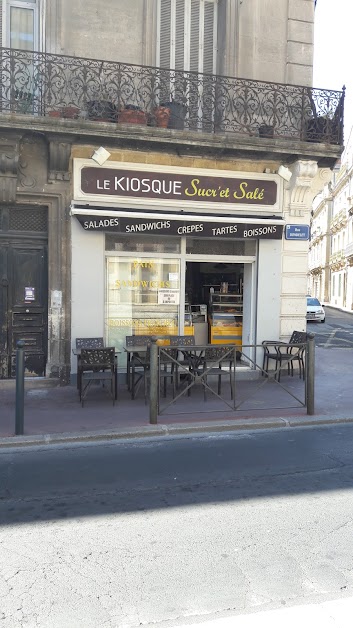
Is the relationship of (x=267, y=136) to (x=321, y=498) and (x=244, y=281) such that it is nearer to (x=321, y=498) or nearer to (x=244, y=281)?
(x=244, y=281)

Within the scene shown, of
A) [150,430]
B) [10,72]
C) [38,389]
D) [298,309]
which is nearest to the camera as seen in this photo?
[150,430]

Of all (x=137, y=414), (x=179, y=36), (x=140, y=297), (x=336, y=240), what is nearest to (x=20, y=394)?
(x=137, y=414)

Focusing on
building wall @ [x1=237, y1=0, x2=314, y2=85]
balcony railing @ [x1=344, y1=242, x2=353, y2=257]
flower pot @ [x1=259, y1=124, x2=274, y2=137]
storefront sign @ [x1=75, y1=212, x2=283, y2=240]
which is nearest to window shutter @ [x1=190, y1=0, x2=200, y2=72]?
building wall @ [x1=237, y1=0, x2=314, y2=85]

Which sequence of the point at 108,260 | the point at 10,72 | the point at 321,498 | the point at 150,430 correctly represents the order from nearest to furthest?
the point at 321,498 → the point at 150,430 → the point at 10,72 → the point at 108,260

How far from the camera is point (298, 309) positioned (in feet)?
35.3

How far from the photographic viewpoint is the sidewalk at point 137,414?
6582 mm

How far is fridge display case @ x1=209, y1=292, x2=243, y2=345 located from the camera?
1116 centimetres

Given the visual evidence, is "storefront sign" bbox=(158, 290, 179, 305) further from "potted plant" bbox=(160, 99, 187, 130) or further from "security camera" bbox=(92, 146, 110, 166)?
"potted plant" bbox=(160, 99, 187, 130)

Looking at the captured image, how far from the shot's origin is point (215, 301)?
11.3 meters

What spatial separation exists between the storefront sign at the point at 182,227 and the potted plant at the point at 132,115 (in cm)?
167

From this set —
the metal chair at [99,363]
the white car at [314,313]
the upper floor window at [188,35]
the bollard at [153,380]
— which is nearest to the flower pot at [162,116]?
the upper floor window at [188,35]

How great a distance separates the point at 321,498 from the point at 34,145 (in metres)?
7.39

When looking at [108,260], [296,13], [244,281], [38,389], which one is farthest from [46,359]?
[296,13]

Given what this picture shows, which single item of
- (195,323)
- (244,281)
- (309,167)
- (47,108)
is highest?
(47,108)
